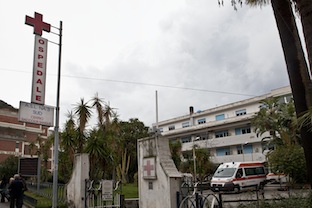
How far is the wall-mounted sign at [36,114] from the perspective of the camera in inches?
446

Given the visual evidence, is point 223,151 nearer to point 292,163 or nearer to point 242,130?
point 242,130

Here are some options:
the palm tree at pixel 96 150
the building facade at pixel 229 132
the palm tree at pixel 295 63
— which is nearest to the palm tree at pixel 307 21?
the palm tree at pixel 295 63

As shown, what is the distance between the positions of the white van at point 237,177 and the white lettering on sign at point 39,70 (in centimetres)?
1365

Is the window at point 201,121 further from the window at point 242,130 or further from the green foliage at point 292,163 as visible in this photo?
the green foliage at point 292,163

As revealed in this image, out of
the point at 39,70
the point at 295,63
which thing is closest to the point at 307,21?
the point at 295,63

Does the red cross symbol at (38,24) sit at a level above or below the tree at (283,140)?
above

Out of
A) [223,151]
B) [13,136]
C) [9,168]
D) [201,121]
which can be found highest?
[201,121]

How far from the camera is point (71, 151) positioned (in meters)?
19.4

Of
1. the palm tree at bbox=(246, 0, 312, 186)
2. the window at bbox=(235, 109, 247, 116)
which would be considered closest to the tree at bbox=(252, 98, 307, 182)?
the palm tree at bbox=(246, 0, 312, 186)

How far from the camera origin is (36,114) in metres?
11.7

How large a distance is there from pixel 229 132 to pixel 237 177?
20.8 m

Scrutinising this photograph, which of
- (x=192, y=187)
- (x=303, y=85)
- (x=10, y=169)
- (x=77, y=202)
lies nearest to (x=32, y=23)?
(x=77, y=202)

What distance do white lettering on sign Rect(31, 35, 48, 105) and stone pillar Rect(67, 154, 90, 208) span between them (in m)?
2.82

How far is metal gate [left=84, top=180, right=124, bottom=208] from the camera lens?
438 inches
